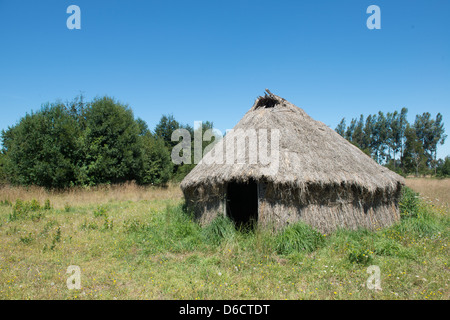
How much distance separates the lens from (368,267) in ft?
14.9

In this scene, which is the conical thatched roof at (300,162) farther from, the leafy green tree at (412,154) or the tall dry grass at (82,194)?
the leafy green tree at (412,154)

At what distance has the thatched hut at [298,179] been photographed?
5867mm

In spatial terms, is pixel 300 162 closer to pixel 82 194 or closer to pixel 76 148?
pixel 82 194

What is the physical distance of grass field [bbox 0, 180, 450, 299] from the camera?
3.93m

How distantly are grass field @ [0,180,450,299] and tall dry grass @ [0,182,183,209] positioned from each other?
3.99 meters

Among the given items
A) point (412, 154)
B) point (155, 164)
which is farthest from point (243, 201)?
point (412, 154)

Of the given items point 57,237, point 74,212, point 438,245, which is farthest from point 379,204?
point 74,212

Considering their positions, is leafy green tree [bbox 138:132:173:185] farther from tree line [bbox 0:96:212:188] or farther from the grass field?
the grass field

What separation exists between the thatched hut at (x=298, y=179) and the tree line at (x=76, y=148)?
9107 millimetres

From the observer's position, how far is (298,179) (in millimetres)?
5762

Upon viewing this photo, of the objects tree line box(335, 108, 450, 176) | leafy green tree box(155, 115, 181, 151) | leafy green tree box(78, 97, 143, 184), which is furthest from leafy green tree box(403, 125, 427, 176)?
leafy green tree box(78, 97, 143, 184)

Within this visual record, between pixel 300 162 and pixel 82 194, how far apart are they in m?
11.1

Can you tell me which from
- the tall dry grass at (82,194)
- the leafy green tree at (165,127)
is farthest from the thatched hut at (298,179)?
the leafy green tree at (165,127)
